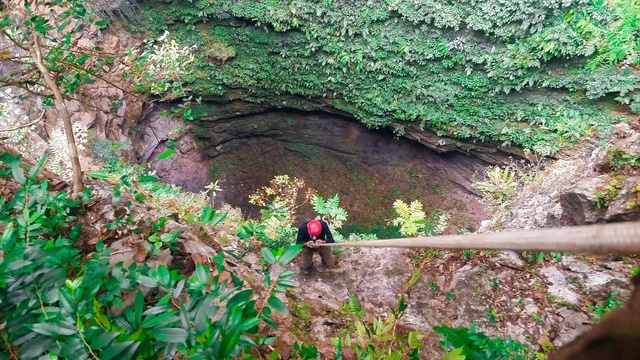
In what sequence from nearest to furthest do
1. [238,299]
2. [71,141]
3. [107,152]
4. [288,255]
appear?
1. [238,299]
2. [288,255]
3. [71,141]
4. [107,152]

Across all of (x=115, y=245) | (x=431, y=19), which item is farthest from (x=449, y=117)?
(x=115, y=245)

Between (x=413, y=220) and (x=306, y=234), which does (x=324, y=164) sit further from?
(x=306, y=234)

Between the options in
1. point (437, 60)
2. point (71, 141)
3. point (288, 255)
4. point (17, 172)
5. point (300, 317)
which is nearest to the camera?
point (288, 255)

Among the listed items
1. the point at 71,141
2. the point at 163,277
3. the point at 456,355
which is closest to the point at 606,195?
the point at 456,355

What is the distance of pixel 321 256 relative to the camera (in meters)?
5.50

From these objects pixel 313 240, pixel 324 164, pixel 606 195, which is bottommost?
pixel 324 164

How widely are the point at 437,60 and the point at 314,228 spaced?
20.1 ft

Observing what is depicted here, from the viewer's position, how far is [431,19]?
27.0 feet

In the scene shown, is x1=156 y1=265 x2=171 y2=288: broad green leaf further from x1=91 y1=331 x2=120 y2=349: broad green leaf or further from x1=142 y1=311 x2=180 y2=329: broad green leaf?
x1=91 y1=331 x2=120 y2=349: broad green leaf

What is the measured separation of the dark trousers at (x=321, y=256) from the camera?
5242 mm

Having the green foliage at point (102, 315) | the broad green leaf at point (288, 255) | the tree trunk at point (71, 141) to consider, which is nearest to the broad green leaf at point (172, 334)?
the green foliage at point (102, 315)

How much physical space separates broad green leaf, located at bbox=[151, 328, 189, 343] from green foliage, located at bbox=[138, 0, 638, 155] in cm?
881

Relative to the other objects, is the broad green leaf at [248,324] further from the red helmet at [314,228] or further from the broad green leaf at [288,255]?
the red helmet at [314,228]

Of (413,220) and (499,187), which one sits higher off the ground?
(499,187)
